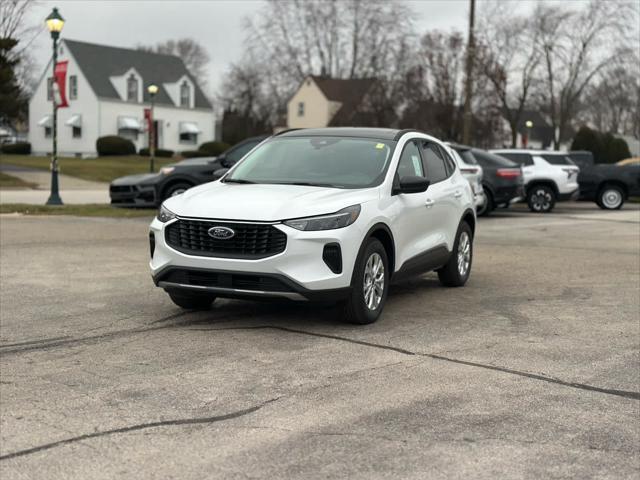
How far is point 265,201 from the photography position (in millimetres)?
7098

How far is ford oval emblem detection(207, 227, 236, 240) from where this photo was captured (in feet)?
22.6

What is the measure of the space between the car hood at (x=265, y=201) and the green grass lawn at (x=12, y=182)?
27.9m

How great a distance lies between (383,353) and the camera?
640 cm

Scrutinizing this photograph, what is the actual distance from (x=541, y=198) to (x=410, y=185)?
57.0 feet

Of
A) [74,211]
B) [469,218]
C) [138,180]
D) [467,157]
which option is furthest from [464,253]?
[138,180]

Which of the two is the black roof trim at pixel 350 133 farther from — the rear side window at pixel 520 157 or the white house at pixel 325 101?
the white house at pixel 325 101

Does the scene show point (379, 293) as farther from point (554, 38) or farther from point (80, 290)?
point (554, 38)

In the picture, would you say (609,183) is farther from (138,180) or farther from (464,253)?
(464,253)

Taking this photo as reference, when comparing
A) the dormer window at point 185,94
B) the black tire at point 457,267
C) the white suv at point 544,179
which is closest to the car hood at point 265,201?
the black tire at point 457,267

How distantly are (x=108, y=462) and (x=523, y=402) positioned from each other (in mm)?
2573

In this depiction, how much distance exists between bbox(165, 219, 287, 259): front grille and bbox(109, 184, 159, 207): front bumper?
13.1 metres

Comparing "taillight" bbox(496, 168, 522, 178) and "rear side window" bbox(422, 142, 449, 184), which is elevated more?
"rear side window" bbox(422, 142, 449, 184)

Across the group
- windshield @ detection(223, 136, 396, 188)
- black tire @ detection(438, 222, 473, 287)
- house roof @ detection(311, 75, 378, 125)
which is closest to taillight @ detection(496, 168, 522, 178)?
black tire @ detection(438, 222, 473, 287)

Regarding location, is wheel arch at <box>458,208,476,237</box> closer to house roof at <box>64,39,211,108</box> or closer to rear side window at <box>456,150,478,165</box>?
rear side window at <box>456,150,478,165</box>
